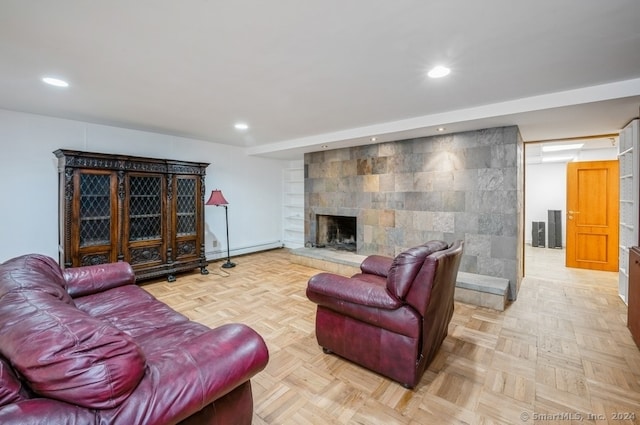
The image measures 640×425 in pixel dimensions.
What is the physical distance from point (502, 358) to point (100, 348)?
264 centimetres

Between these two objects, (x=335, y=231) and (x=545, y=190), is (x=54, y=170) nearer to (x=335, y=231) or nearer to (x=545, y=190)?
(x=335, y=231)

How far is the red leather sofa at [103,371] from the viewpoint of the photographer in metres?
0.84

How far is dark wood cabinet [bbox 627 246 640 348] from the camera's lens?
2377 millimetres

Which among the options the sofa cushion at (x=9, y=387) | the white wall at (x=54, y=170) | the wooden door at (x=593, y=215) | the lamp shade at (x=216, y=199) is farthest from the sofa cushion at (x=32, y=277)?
the wooden door at (x=593, y=215)

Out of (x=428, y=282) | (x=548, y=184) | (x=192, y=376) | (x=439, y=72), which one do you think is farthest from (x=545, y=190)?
(x=192, y=376)

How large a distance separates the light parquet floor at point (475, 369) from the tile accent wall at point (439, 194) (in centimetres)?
82

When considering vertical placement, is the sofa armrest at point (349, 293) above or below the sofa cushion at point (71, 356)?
below

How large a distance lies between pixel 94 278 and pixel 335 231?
4089 millimetres

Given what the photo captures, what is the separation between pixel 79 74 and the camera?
7.80 feet

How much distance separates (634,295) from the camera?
2477 mm

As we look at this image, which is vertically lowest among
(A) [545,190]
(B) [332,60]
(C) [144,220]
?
(C) [144,220]

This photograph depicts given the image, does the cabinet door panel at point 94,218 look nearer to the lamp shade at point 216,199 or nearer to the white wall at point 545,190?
the lamp shade at point 216,199

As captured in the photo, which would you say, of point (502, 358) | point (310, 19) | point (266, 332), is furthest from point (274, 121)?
point (502, 358)

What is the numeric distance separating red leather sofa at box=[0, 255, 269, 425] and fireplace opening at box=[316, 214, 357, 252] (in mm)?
4236
